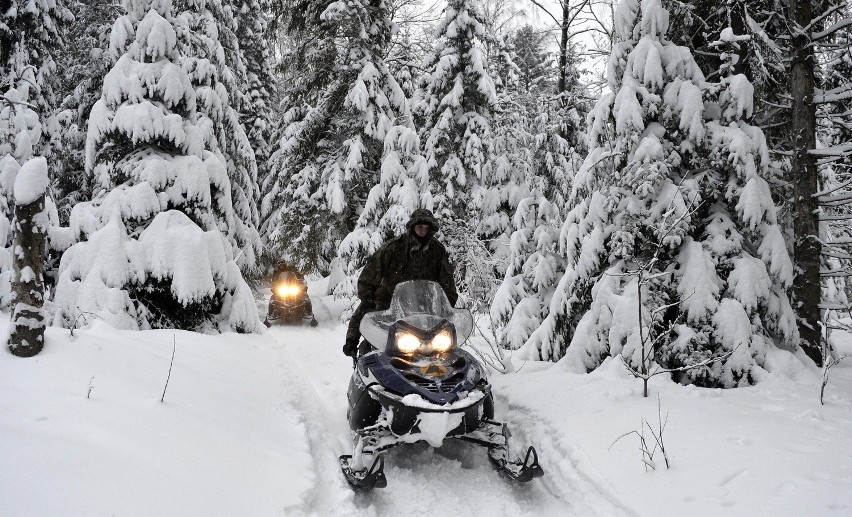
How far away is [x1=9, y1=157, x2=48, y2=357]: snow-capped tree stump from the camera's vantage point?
4.14m

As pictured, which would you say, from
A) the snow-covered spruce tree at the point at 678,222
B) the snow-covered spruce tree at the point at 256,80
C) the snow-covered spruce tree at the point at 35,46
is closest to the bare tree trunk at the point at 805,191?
the snow-covered spruce tree at the point at 678,222

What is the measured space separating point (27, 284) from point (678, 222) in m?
6.26

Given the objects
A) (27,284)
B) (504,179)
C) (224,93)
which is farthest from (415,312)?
(504,179)

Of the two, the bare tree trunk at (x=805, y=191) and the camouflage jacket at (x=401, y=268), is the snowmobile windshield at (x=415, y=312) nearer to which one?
the camouflage jacket at (x=401, y=268)

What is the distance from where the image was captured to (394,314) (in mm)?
4637

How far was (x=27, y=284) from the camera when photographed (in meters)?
4.26

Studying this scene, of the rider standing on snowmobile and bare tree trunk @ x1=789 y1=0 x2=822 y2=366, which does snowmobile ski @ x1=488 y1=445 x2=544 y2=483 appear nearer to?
the rider standing on snowmobile

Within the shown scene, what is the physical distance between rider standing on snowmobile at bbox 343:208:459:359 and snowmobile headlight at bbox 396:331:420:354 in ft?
3.77

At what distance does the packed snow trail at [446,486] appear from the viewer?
3574mm

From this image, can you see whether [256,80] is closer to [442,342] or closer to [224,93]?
[224,93]

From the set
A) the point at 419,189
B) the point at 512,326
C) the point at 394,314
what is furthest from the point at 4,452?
the point at 419,189

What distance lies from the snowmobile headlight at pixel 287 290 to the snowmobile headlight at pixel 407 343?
31.6 feet

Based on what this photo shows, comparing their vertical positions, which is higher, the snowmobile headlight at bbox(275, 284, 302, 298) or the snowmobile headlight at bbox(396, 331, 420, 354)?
the snowmobile headlight at bbox(396, 331, 420, 354)

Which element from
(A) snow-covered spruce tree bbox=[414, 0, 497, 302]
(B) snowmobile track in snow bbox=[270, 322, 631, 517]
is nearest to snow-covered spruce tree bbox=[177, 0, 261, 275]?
(A) snow-covered spruce tree bbox=[414, 0, 497, 302]
